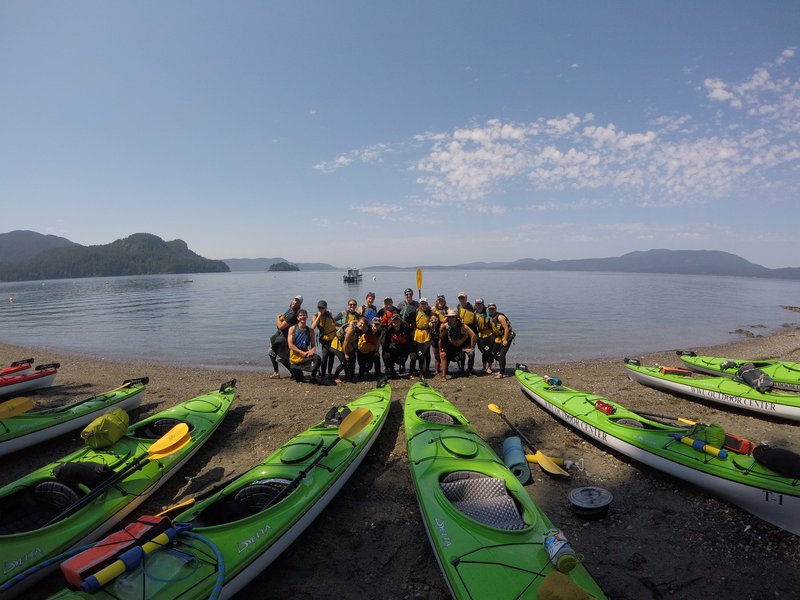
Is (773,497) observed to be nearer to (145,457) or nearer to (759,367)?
(759,367)

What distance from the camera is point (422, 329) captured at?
9.94 m

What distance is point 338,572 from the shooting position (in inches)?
154

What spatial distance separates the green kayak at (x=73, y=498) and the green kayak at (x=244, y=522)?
928mm

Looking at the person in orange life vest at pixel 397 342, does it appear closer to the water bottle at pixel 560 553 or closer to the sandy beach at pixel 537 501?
the sandy beach at pixel 537 501

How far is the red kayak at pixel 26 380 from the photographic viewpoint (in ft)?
29.9

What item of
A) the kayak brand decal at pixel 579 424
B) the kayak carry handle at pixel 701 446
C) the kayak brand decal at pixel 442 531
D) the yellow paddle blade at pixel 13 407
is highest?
the yellow paddle blade at pixel 13 407

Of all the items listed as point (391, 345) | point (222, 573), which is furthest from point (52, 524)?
point (391, 345)

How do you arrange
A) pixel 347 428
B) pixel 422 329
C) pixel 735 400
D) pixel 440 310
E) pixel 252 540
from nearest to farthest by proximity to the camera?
pixel 252 540, pixel 347 428, pixel 735 400, pixel 422 329, pixel 440 310

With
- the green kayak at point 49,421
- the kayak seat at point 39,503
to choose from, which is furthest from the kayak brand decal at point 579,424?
the green kayak at point 49,421

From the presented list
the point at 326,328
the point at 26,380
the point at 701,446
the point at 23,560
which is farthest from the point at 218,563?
the point at 26,380

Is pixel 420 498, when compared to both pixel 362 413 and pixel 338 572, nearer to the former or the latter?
pixel 338 572

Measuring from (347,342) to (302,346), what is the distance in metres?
1.12

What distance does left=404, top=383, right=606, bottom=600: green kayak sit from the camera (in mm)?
3074

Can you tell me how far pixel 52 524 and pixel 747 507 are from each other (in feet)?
24.6
